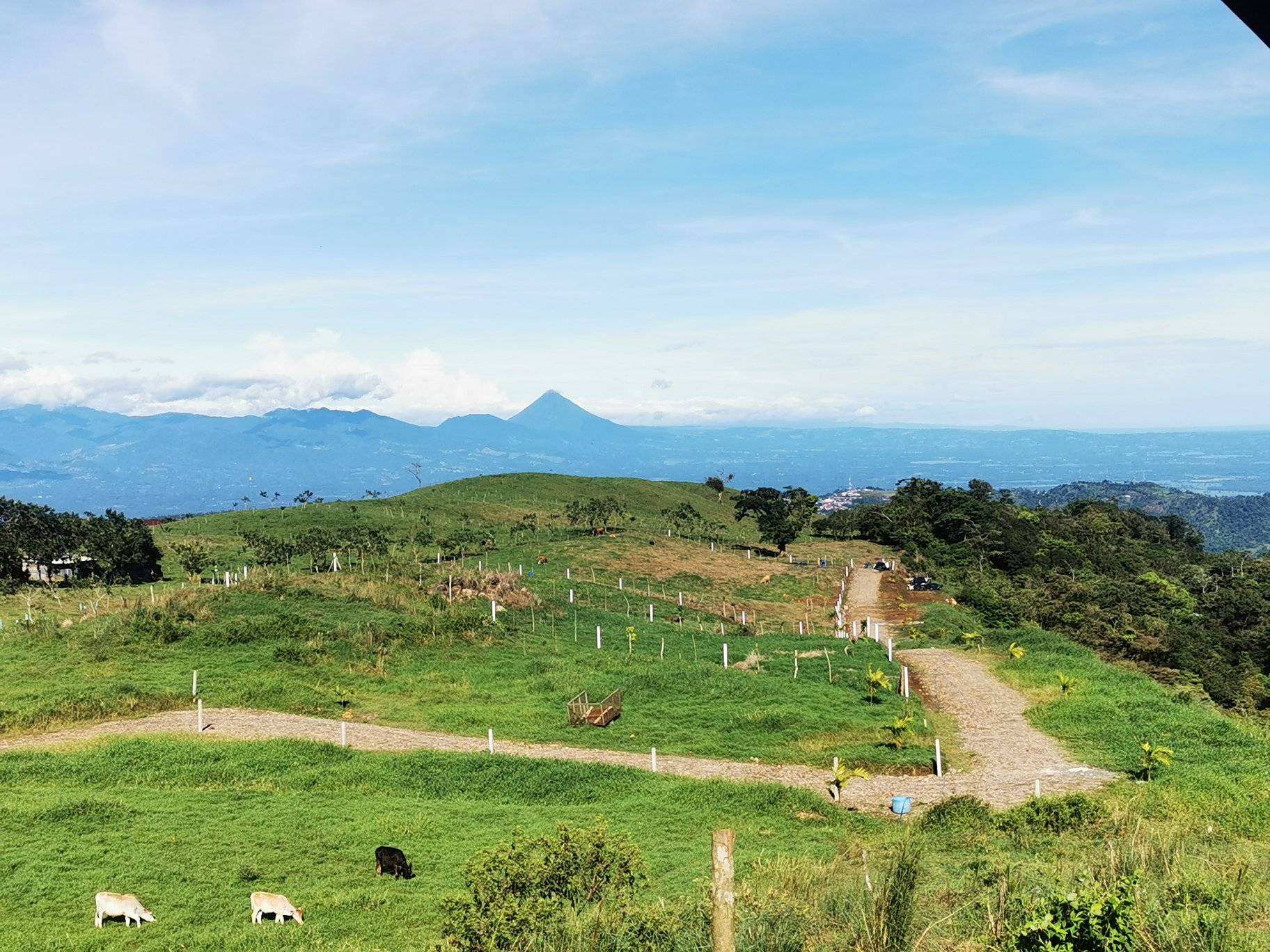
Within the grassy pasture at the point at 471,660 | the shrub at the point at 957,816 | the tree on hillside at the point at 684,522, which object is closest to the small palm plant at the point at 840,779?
the grassy pasture at the point at 471,660

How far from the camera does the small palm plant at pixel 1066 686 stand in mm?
33875

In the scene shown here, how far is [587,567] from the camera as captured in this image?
64438mm

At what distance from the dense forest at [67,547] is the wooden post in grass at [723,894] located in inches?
2472

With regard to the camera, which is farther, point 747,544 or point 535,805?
point 747,544

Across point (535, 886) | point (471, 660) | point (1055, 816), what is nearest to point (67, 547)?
point (471, 660)

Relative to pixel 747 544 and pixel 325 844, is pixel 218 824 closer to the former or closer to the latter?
pixel 325 844

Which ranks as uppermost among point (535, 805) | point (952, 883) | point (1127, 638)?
point (952, 883)

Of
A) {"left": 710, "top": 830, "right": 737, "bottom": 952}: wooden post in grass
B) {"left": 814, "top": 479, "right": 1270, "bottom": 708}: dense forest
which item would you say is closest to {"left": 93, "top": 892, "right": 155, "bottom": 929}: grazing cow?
{"left": 710, "top": 830, "right": 737, "bottom": 952}: wooden post in grass

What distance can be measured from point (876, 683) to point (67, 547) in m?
57.9

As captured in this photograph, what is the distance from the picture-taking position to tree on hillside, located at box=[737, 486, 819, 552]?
88.9m

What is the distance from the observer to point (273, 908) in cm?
1488

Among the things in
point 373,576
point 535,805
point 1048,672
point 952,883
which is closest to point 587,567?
point 373,576


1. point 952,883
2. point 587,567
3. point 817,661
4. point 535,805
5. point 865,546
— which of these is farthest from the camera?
point 865,546

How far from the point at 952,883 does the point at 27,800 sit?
21.8m
